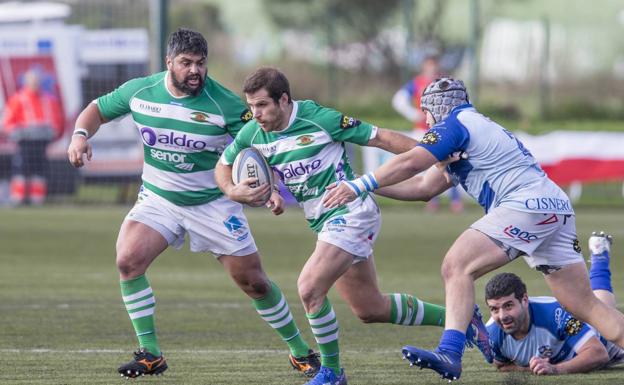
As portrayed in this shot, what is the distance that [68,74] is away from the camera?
78.8ft

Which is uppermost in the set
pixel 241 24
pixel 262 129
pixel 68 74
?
pixel 262 129

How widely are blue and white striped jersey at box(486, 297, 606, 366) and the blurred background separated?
12.3 meters

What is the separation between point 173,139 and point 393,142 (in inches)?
57.9

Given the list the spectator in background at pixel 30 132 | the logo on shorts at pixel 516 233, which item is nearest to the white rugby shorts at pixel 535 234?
the logo on shorts at pixel 516 233

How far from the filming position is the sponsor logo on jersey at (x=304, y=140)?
7.53 m

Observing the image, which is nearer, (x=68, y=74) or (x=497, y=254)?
(x=497, y=254)

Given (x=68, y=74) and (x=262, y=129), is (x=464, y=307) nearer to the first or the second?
(x=262, y=129)

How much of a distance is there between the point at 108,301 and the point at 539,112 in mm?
19591

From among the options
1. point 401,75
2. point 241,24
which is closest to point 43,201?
point 401,75

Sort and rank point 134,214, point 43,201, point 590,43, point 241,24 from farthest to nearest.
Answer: point 241,24
point 590,43
point 43,201
point 134,214

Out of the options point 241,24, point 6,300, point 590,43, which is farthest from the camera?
point 241,24

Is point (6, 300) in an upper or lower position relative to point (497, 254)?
lower

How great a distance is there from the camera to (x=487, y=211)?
23.8 feet

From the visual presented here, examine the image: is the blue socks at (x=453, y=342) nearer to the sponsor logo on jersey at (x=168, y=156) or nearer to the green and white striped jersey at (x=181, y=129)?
the green and white striped jersey at (x=181, y=129)
